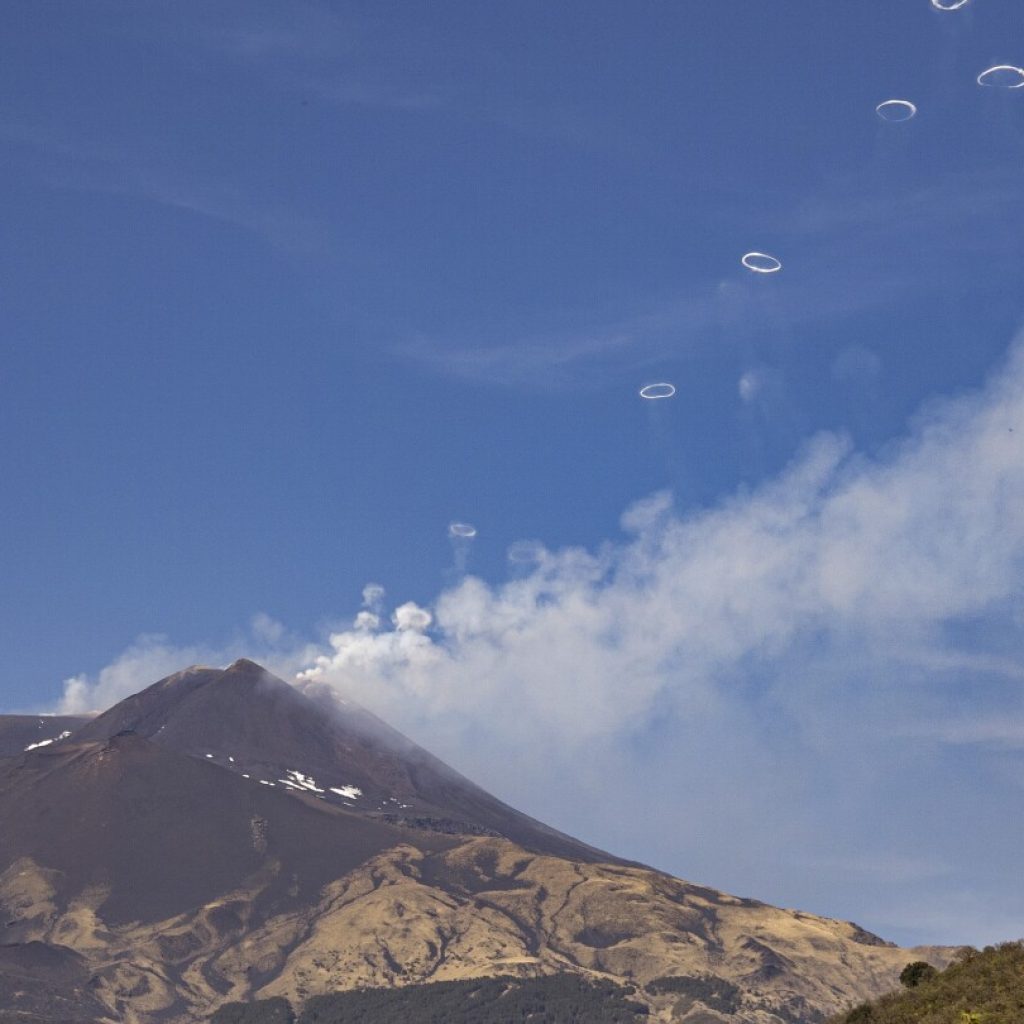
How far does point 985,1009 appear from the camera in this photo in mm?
82688

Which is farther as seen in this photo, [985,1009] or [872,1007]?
[872,1007]

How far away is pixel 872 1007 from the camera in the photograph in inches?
3696

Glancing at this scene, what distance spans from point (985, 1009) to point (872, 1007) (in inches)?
478
